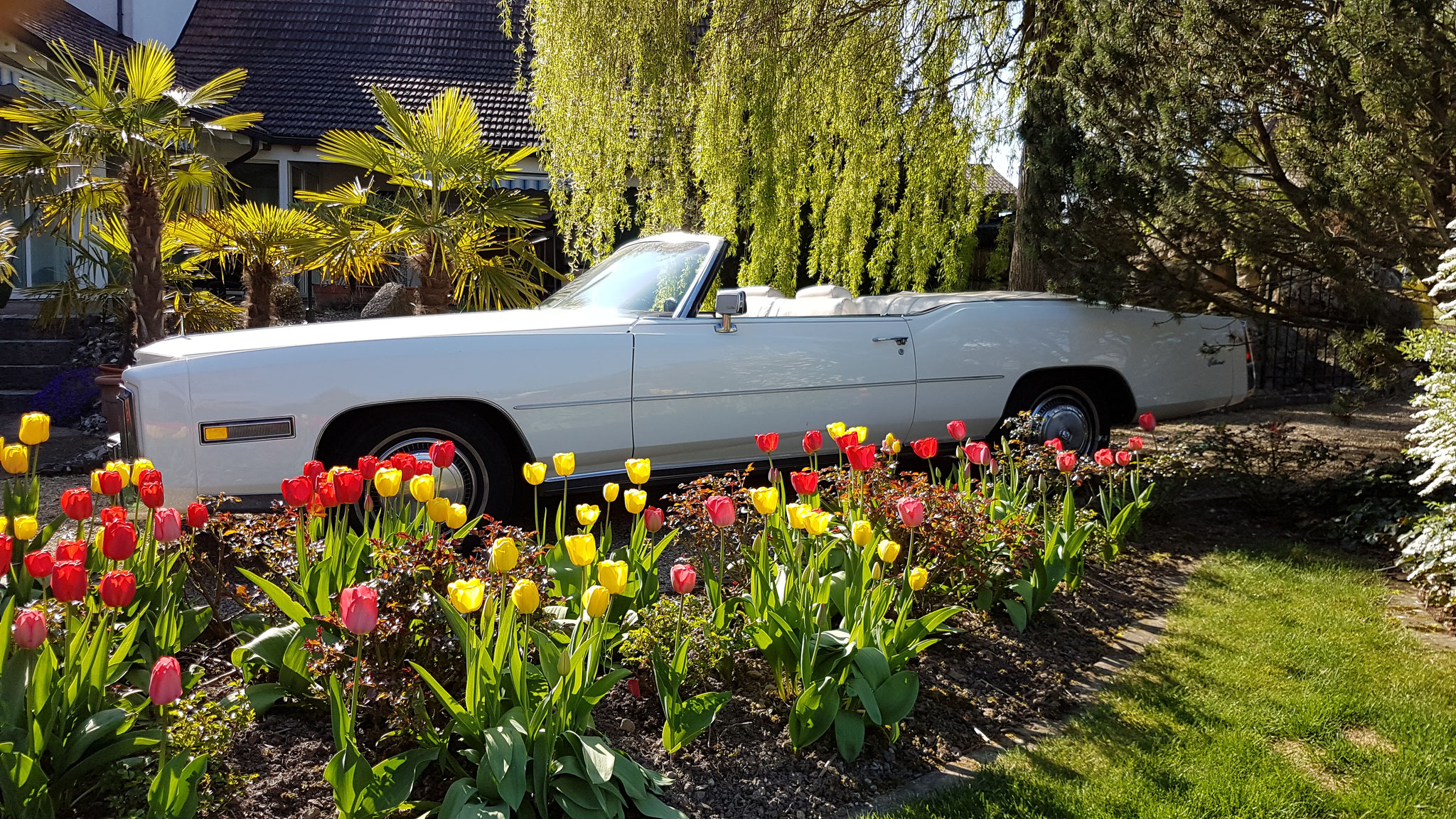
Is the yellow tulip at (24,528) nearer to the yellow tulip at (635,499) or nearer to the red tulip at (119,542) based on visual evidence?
the red tulip at (119,542)

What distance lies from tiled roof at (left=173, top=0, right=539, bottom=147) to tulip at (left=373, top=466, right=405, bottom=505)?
1353 centimetres

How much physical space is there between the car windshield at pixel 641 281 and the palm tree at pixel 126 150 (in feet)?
13.1

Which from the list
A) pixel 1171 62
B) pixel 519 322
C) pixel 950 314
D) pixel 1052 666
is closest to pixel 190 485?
pixel 519 322

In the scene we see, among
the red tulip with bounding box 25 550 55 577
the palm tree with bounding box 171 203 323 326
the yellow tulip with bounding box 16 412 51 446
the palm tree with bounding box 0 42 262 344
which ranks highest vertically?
the palm tree with bounding box 0 42 262 344

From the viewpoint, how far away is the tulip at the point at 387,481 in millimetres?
2895

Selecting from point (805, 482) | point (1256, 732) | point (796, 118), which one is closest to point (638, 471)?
point (805, 482)

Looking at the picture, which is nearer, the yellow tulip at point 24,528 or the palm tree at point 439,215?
the yellow tulip at point 24,528

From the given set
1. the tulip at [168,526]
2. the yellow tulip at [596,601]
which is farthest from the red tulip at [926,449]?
the tulip at [168,526]

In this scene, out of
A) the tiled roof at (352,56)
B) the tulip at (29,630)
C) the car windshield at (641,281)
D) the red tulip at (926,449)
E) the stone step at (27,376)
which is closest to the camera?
the tulip at (29,630)

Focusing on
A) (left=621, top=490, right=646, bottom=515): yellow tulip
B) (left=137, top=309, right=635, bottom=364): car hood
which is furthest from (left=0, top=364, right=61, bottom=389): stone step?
(left=621, top=490, right=646, bottom=515): yellow tulip

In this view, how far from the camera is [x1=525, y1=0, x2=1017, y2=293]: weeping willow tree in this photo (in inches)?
350

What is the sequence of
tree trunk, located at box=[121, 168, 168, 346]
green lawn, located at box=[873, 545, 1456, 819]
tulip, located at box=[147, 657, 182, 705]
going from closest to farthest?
tulip, located at box=[147, 657, 182, 705], green lawn, located at box=[873, 545, 1456, 819], tree trunk, located at box=[121, 168, 168, 346]

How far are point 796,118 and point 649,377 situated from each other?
4.61m

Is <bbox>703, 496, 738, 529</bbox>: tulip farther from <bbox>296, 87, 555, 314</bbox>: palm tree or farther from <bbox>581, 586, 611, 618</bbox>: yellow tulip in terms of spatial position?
<bbox>296, 87, 555, 314</bbox>: palm tree
